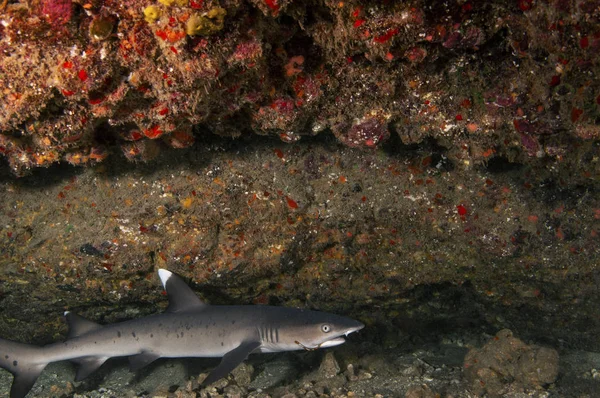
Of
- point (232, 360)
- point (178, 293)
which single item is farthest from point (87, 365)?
point (232, 360)

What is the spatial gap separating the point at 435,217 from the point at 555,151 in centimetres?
154

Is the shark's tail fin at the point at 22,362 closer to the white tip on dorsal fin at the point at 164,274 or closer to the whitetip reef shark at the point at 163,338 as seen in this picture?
the whitetip reef shark at the point at 163,338

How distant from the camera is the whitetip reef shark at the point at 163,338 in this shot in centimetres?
484

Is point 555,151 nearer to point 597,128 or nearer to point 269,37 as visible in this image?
point 597,128

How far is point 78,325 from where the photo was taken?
513 cm

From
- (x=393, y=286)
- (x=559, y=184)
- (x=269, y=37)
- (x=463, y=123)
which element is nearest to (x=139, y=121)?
(x=269, y=37)

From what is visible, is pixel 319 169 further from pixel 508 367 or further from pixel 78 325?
pixel 78 325

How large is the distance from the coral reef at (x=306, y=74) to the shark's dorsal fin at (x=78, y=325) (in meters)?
2.51

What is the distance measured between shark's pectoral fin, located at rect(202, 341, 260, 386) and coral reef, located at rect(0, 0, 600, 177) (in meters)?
2.65

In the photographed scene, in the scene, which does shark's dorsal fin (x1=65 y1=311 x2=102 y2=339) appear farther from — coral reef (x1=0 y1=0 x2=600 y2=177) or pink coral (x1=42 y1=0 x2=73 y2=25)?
pink coral (x1=42 y1=0 x2=73 y2=25)

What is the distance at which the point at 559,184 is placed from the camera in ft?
13.2

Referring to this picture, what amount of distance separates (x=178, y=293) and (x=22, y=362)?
2.33 metres

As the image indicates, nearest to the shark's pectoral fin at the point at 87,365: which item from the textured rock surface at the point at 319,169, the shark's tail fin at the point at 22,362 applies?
the shark's tail fin at the point at 22,362

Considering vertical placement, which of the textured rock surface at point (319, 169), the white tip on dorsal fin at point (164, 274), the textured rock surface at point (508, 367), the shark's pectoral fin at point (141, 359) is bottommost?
the shark's pectoral fin at point (141, 359)
